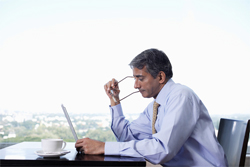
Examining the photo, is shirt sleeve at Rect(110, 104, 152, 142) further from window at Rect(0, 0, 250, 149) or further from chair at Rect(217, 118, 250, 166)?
window at Rect(0, 0, 250, 149)

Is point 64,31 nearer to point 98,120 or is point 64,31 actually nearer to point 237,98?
point 98,120

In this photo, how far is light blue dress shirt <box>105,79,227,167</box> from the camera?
1.22m

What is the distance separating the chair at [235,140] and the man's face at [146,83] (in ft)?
1.58

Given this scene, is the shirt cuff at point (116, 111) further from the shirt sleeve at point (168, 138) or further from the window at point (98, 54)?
the window at point (98, 54)

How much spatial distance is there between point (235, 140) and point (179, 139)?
447 mm

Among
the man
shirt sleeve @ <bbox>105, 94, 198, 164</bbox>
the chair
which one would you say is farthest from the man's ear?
the chair

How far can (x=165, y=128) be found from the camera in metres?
1.26

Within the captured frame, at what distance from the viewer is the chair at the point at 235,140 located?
4.70ft

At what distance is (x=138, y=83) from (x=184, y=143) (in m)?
0.45

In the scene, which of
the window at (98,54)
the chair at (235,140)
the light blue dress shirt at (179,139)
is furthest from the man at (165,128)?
the window at (98,54)

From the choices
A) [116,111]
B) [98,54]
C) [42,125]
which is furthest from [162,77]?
[42,125]

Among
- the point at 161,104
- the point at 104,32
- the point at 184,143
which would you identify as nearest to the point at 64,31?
the point at 104,32

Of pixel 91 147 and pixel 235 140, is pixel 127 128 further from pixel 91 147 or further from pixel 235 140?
pixel 235 140

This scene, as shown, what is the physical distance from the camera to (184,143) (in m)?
1.41
